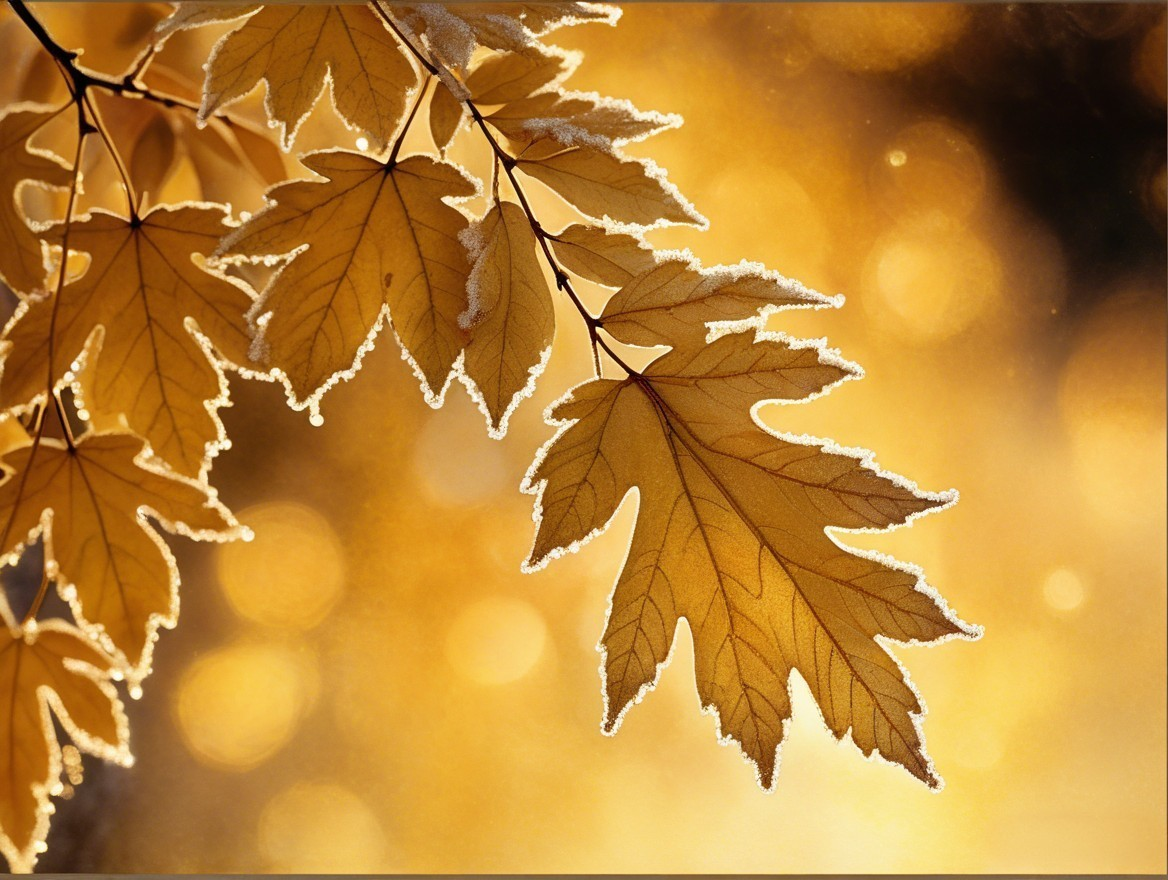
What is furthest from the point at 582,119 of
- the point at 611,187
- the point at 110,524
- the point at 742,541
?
the point at 110,524

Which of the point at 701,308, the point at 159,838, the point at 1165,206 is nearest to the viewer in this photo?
the point at 701,308

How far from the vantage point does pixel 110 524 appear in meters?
0.39

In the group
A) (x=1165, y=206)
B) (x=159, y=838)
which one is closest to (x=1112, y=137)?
(x=1165, y=206)

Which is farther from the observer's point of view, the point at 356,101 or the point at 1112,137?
the point at 1112,137

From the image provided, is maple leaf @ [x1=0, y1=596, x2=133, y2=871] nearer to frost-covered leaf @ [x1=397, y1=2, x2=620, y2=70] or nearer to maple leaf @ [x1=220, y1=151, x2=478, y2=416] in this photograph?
maple leaf @ [x1=220, y1=151, x2=478, y2=416]

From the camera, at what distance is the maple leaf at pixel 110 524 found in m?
0.38

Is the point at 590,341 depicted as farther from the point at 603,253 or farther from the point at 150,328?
the point at 150,328

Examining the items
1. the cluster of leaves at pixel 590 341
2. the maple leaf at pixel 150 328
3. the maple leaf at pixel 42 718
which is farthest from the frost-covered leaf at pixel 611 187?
the maple leaf at pixel 42 718

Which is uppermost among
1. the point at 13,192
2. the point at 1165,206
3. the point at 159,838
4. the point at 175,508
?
the point at 1165,206

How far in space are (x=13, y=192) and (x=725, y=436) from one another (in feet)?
1.22

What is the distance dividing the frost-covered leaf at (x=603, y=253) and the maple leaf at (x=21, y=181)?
10.6 inches

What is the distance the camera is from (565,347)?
1.10 m

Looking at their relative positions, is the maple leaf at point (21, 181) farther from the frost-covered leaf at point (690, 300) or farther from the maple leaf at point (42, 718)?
the frost-covered leaf at point (690, 300)

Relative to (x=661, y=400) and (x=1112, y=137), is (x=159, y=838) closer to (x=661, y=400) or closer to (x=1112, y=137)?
(x=661, y=400)
